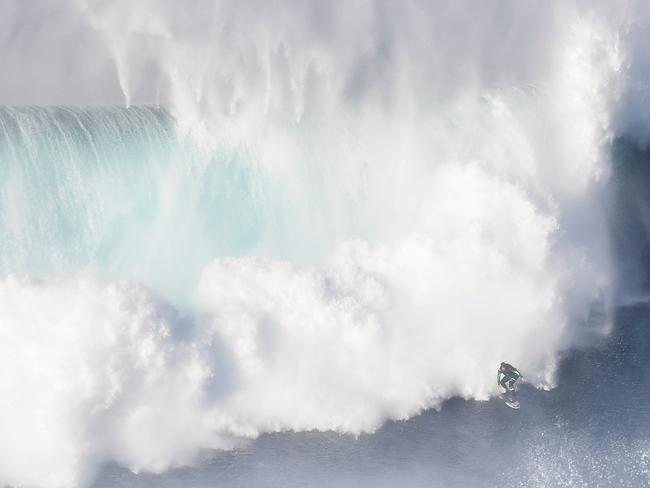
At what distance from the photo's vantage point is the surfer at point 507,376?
20.2m

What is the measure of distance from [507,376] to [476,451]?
2.49 metres

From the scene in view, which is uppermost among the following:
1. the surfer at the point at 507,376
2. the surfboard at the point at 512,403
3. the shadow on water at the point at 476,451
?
the surfer at the point at 507,376

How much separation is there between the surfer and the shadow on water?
1.30 feet

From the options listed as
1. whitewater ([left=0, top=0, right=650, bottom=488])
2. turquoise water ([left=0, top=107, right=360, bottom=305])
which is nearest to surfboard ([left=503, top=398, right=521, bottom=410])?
whitewater ([left=0, top=0, right=650, bottom=488])

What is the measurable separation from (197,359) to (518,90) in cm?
1274

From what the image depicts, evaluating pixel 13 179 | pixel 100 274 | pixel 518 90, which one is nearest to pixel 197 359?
pixel 100 274

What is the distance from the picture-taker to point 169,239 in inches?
841

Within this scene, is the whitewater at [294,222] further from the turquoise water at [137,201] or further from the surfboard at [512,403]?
the surfboard at [512,403]

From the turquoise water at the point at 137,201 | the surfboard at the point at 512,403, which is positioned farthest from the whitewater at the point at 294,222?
the surfboard at the point at 512,403

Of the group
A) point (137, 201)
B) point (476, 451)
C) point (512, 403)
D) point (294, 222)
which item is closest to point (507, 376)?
point (512, 403)

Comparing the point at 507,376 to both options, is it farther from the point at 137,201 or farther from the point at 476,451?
the point at 137,201

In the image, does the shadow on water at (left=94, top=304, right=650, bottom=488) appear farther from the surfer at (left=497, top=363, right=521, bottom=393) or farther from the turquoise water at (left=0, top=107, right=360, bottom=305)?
the turquoise water at (left=0, top=107, right=360, bottom=305)

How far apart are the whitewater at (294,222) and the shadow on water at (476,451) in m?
0.15

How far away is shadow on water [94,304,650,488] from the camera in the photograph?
17.1 m
